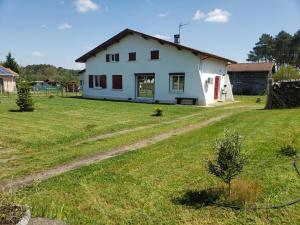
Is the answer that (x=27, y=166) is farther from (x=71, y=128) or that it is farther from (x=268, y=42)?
(x=268, y=42)

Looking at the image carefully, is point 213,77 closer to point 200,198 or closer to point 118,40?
point 118,40

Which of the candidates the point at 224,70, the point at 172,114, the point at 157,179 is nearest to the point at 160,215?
the point at 157,179

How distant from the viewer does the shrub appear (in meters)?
17.7

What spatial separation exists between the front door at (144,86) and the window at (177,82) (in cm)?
228

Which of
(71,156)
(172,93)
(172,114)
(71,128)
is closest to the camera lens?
(71,156)

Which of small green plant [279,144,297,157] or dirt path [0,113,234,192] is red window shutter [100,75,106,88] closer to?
dirt path [0,113,234,192]

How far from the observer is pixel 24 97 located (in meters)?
17.7

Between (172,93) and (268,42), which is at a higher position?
(268,42)

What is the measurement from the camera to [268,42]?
72.9 m

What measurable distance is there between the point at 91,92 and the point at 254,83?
2301 cm

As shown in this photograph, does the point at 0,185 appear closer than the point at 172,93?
Yes

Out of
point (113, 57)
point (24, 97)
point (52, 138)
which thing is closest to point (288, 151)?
point (52, 138)

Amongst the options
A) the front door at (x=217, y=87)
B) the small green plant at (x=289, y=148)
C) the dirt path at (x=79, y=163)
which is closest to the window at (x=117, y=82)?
the front door at (x=217, y=87)

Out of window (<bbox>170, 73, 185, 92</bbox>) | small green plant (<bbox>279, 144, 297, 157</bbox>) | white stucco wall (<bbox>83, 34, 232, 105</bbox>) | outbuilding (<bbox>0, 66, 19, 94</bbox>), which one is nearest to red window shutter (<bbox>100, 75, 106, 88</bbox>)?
white stucco wall (<bbox>83, 34, 232, 105</bbox>)
